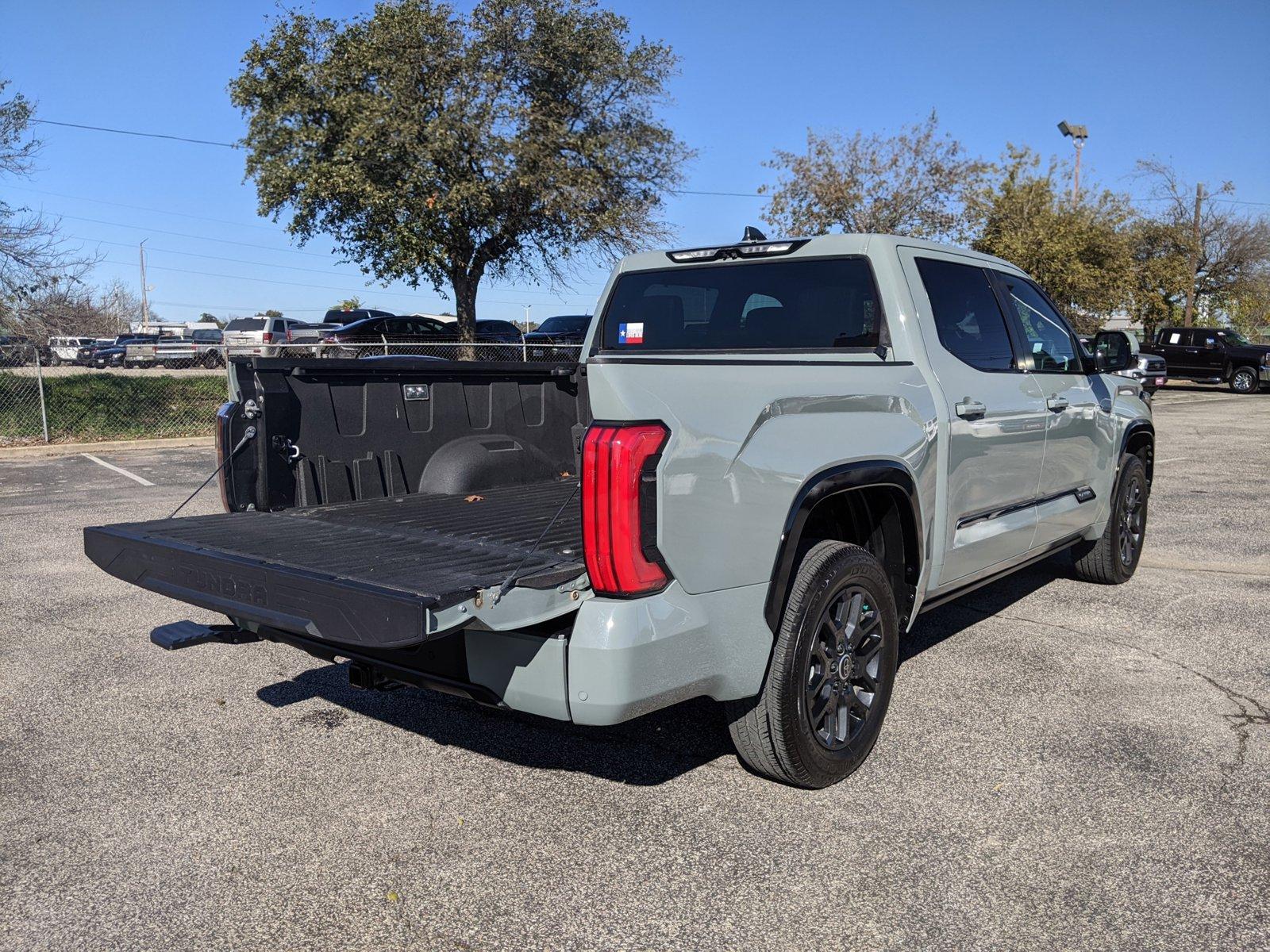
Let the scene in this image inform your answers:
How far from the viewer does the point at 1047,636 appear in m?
5.77

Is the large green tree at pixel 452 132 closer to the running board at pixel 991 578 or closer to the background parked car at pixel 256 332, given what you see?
the background parked car at pixel 256 332

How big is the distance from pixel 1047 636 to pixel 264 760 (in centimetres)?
404

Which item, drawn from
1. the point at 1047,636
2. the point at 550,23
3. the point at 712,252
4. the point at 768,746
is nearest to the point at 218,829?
the point at 768,746

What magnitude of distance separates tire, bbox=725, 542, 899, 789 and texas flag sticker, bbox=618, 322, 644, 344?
1.91 meters

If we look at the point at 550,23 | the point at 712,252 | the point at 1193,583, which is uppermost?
the point at 550,23

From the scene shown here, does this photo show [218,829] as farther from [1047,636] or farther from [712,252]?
[1047,636]

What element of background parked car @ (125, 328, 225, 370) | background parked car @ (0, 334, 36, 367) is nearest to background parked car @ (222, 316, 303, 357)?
background parked car @ (125, 328, 225, 370)

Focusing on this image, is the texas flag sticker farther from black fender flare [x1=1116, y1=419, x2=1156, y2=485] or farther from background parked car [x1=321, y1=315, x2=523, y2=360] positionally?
background parked car [x1=321, y1=315, x2=523, y2=360]

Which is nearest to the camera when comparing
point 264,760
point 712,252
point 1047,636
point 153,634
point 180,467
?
point 153,634

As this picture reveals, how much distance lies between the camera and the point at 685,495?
2988 millimetres

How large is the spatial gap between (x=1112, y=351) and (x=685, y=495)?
4.02m

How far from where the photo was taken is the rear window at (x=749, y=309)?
4543 mm

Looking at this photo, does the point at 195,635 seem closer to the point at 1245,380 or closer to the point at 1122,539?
the point at 1122,539

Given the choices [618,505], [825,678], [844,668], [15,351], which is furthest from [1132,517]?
[15,351]
